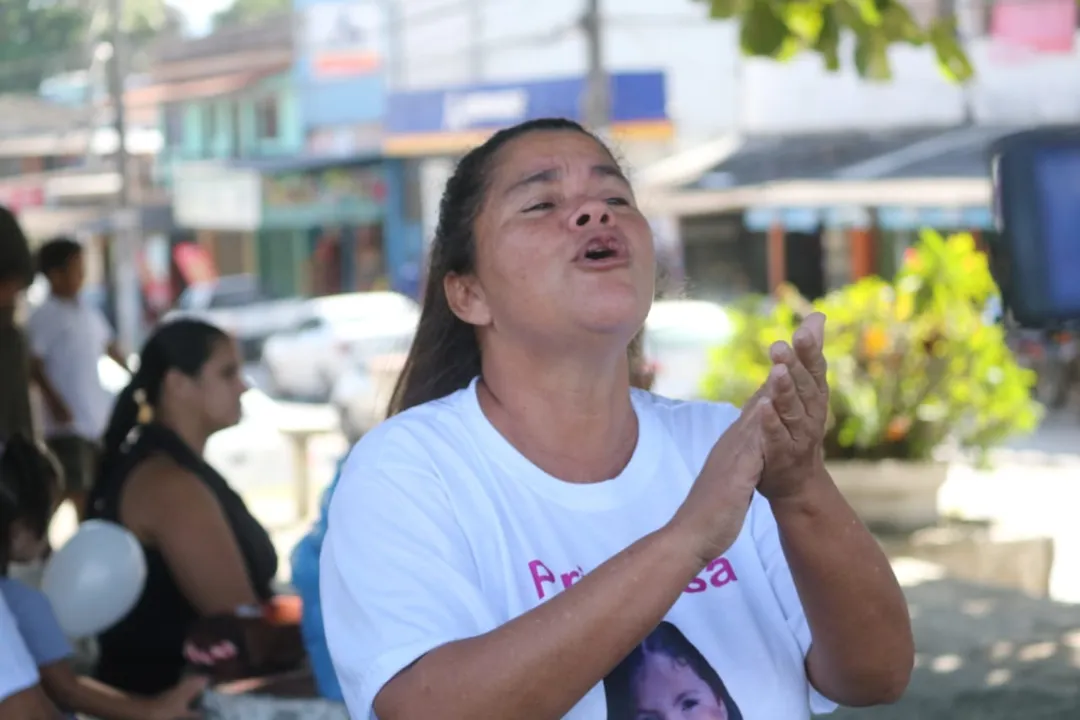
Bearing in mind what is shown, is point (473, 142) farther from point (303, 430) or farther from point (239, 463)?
point (239, 463)

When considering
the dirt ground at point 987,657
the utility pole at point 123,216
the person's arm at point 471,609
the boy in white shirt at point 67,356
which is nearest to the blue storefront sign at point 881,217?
the utility pole at point 123,216

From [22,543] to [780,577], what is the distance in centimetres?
191

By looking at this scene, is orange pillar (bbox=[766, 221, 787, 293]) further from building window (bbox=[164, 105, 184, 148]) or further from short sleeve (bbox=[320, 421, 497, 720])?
building window (bbox=[164, 105, 184, 148])

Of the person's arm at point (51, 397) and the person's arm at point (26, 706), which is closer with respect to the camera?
the person's arm at point (26, 706)

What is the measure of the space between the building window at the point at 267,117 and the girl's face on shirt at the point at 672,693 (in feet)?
126

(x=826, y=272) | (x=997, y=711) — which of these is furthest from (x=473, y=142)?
(x=826, y=272)

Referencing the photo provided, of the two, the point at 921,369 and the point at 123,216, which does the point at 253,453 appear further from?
the point at 123,216

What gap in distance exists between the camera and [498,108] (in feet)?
90.9

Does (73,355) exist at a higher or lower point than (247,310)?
higher

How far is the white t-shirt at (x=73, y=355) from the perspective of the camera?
763cm

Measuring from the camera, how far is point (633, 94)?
2541 cm

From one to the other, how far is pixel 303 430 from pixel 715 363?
3.81m

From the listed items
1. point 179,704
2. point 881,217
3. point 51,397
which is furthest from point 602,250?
point 881,217

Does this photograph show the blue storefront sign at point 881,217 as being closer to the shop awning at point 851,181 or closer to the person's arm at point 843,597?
the shop awning at point 851,181
